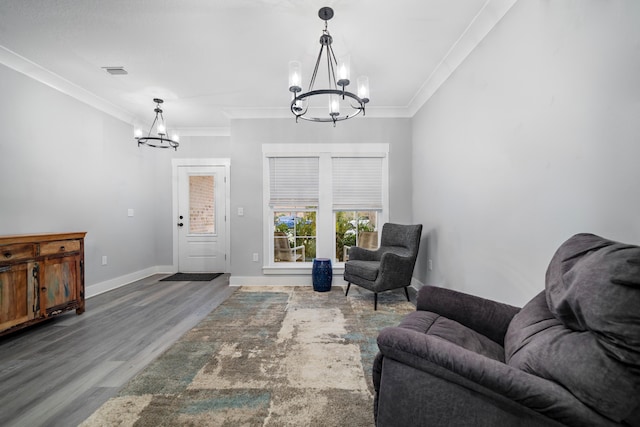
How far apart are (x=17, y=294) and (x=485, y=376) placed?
3609mm

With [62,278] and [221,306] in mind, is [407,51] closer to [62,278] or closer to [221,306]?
[221,306]

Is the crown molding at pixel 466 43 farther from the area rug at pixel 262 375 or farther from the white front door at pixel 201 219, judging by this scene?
the white front door at pixel 201 219

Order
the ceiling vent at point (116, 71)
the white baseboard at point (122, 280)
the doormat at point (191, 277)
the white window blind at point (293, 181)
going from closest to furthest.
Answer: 1. the ceiling vent at point (116, 71)
2. the white baseboard at point (122, 280)
3. the white window blind at point (293, 181)
4. the doormat at point (191, 277)

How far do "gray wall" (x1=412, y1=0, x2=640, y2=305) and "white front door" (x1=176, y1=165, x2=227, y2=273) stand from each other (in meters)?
3.96

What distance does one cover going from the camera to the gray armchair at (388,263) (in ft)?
10.2

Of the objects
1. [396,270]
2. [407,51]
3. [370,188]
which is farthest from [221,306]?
[407,51]

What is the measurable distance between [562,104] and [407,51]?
1611 millimetres

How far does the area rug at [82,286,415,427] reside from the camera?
1.46 metres

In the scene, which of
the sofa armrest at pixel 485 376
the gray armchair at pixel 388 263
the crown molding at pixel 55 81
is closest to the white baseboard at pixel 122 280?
the crown molding at pixel 55 81

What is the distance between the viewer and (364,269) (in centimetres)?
326

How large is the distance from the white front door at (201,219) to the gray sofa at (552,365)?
458cm

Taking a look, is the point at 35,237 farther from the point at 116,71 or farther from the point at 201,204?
the point at 201,204

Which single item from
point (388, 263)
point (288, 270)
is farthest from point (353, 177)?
Answer: point (288, 270)

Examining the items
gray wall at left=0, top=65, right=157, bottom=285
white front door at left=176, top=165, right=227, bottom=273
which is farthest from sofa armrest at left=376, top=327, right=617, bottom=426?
white front door at left=176, top=165, right=227, bottom=273
